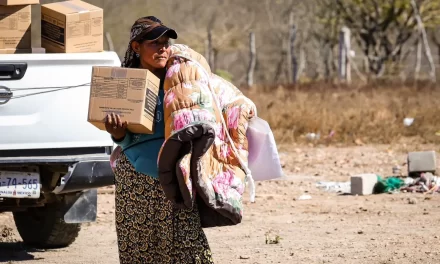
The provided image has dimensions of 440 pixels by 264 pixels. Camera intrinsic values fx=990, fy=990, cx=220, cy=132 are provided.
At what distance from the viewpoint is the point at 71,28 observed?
637cm

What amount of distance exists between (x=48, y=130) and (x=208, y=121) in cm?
213

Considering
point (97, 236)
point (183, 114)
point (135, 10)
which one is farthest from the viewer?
point (135, 10)

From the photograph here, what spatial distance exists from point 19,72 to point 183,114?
2163mm

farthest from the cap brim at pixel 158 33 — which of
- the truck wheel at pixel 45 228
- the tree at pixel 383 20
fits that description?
the tree at pixel 383 20

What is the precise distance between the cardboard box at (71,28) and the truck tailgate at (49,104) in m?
0.14

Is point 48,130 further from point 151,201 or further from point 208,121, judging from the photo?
point 208,121

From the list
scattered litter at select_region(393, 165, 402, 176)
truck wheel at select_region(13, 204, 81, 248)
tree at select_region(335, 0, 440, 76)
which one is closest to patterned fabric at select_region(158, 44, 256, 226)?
truck wheel at select_region(13, 204, 81, 248)

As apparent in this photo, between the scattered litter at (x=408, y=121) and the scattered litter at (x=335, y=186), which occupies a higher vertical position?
the scattered litter at (x=335, y=186)

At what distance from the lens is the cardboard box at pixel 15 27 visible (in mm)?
6465

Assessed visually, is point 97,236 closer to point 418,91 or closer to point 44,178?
point 44,178

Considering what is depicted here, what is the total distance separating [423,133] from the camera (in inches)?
519

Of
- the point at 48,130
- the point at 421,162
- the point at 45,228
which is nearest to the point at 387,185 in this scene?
the point at 421,162

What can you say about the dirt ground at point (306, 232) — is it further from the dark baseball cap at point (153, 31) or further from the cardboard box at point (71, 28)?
the dark baseball cap at point (153, 31)

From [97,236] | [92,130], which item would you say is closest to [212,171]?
[92,130]
